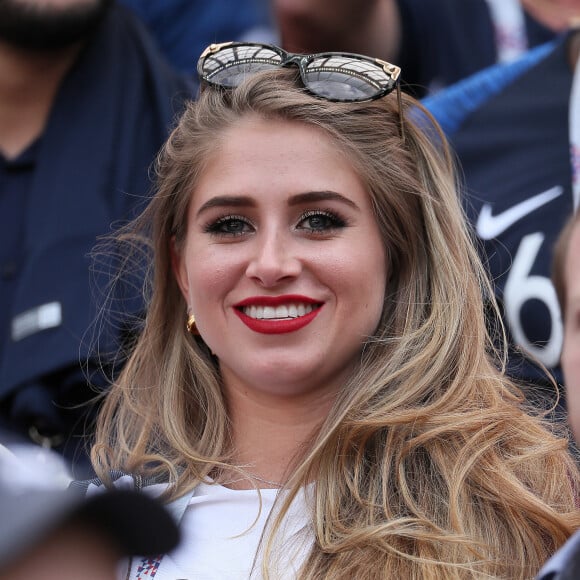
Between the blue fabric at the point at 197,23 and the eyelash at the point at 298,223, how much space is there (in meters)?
1.65

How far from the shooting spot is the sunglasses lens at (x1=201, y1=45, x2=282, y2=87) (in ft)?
8.38

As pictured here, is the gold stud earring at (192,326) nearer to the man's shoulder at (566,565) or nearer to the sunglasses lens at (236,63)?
the sunglasses lens at (236,63)

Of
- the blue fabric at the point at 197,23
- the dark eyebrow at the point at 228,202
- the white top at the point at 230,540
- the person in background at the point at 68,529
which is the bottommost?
the white top at the point at 230,540

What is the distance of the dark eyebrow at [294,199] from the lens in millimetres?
2334

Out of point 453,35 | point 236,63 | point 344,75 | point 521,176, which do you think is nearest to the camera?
point 344,75

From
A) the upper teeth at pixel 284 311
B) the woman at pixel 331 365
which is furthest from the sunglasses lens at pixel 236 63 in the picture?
the upper teeth at pixel 284 311

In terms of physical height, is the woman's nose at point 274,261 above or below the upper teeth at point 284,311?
above

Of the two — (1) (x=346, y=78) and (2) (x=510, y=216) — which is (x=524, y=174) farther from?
(1) (x=346, y=78)

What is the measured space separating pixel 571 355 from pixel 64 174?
2.19m

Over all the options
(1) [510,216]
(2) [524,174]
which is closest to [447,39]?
(2) [524,174]

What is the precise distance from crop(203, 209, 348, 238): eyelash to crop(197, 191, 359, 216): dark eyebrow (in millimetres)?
24

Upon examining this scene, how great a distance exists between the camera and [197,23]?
3.98 m

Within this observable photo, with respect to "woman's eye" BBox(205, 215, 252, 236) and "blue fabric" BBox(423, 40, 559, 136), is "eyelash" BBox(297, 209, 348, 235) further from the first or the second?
"blue fabric" BBox(423, 40, 559, 136)

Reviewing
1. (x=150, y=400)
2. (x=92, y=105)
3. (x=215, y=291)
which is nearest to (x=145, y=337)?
(x=150, y=400)
